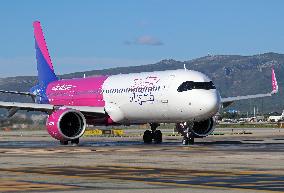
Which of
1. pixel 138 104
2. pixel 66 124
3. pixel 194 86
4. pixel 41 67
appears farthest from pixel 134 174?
pixel 41 67

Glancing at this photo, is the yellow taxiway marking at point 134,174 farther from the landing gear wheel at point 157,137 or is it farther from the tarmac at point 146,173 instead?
the landing gear wheel at point 157,137

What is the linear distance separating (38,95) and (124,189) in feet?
148

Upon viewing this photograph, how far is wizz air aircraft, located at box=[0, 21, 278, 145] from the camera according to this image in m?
47.8

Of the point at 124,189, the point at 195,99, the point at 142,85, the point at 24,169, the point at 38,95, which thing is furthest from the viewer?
the point at 38,95

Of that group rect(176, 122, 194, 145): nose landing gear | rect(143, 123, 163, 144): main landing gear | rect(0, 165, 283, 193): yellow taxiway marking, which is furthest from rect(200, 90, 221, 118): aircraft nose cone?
rect(0, 165, 283, 193): yellow taxiway marking

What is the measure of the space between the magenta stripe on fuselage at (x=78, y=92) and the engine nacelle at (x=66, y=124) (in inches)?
153

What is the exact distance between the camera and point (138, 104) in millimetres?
51469

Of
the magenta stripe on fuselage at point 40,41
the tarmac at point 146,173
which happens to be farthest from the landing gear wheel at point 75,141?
the tarmac at point 146,173

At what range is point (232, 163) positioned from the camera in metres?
29.6

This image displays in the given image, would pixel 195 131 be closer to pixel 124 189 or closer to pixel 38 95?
pixel 38 95

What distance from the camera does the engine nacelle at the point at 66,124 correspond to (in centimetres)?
5012

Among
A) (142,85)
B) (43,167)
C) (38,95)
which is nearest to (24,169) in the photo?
(43,167)

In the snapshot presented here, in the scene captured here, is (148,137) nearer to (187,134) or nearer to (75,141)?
(75,141)

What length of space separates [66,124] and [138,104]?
4.77 metres
